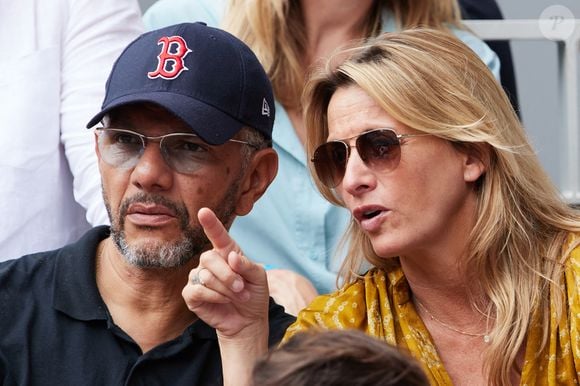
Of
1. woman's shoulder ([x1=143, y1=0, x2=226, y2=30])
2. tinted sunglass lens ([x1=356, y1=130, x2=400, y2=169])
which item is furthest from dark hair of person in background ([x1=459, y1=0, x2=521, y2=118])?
tinted sunglass lens ([x1=356, y1=130, x2=400, y2=169])

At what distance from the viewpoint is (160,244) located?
2.75m

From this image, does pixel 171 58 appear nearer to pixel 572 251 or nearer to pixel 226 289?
pixel 226 289

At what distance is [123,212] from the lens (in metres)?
2.75

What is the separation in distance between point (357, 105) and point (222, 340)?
605mm

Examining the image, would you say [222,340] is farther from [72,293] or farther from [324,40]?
[324,40]

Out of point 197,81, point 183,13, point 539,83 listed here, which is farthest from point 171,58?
point 539,83

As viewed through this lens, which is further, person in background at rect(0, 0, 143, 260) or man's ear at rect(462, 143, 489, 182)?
person in background at rect(0, 0, 143, 260)

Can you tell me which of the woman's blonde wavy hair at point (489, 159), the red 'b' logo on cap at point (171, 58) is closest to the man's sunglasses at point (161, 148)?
the red 'b' logo on cap at point (171, 58)

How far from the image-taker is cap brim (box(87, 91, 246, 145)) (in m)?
2.73

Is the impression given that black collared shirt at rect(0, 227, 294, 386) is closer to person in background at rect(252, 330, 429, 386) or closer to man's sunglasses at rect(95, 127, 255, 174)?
man's sunglasses at rect(95, 127, 255, 174)

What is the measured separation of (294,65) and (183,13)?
0.40 meters

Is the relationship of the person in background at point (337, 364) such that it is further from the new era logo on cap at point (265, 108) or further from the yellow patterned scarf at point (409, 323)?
the new era logo on cap at point (265, 108)

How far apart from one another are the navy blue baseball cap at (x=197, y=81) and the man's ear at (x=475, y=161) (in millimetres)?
456

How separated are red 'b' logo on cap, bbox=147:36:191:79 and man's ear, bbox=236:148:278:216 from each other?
270 millimetres
